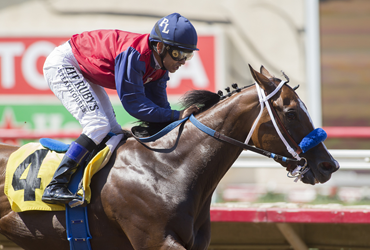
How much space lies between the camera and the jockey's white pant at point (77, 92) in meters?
2.74

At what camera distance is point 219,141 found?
106 inches

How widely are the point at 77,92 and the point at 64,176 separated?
58 cm

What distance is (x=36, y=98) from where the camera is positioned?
7625 millimetres

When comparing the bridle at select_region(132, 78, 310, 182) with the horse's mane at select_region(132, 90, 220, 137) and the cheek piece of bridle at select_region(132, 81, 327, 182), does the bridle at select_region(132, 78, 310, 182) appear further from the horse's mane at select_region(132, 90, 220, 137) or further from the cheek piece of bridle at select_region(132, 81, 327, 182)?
the horse's mane at select_region(132, 90, 220, 137)

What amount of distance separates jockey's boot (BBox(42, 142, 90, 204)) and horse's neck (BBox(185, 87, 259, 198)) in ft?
2.29

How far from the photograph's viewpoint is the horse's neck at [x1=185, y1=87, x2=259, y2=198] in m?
2.67

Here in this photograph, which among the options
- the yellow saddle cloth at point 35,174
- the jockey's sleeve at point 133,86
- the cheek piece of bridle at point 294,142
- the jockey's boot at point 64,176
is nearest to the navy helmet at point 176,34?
the jockey's sleeve at point 133,86

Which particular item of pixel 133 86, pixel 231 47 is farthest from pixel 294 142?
pixel 231 47

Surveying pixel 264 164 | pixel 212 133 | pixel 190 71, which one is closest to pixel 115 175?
pixel 212 133

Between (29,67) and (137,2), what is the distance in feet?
7.54

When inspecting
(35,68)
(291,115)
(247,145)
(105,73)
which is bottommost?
(35,68)

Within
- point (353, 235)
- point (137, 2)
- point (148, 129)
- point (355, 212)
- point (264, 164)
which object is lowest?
point (353, 235)

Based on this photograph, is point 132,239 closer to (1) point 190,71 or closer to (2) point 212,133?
(2) point 212,133

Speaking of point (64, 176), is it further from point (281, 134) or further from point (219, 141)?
point (281, 134)
